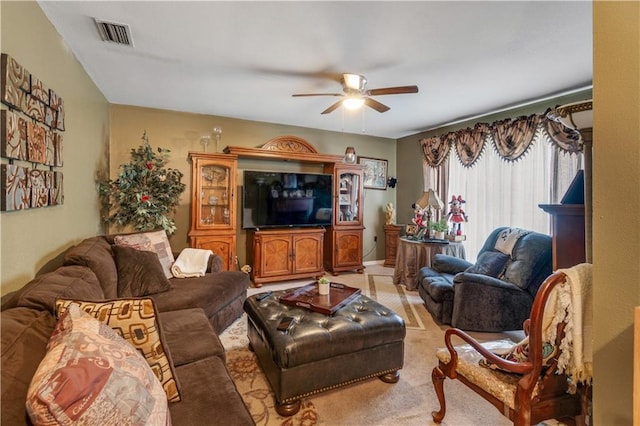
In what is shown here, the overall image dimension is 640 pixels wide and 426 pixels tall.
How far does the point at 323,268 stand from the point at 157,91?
10.9 feet

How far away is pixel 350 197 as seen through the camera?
4977 mm

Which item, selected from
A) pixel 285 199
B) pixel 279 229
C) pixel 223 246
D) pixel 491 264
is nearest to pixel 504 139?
pixel 491 264

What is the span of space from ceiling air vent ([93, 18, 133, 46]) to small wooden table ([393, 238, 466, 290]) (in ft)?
12.1

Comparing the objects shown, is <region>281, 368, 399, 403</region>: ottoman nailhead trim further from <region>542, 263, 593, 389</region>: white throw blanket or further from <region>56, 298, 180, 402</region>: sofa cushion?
<region>542, 263, 593, 389</region>: white throw blanket

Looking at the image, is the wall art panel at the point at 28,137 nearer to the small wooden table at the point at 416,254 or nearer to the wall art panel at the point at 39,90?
the wall art panel at the point at 39,90

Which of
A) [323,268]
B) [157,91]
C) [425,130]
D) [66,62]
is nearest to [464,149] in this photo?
[425,130]

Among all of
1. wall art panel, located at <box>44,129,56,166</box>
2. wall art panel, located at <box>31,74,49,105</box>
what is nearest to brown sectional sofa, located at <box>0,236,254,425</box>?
wall art panel, located at <box>44,129,56,166</box>

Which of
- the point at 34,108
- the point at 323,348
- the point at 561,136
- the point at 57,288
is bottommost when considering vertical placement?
the point at 323,348

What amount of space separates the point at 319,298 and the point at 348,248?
265cm

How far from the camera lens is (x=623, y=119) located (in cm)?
78

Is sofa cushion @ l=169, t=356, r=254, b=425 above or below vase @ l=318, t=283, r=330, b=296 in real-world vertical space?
below

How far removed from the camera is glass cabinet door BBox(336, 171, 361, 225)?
4.91 metres

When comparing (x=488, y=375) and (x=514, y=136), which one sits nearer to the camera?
(x=488, y=375)

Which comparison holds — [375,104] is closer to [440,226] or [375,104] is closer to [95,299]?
[440,226]
